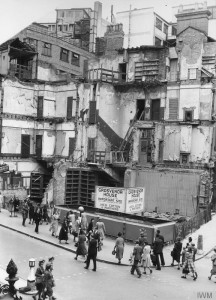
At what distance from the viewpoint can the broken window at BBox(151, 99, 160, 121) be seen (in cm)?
3830

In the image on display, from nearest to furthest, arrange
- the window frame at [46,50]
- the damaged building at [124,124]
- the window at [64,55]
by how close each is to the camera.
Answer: the damaged building at [124,124], the window frame at [46,50], the window at [64,55]

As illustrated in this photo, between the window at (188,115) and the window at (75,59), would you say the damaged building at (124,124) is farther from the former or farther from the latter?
the window at (75,59)

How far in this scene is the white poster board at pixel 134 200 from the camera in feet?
81.8

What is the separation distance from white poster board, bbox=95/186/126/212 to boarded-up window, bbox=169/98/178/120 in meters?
13.5

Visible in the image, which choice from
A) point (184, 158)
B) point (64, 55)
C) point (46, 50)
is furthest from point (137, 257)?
point (64, 55)

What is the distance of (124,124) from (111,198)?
621 inches

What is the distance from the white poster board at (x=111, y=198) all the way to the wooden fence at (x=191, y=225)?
365 centimetres

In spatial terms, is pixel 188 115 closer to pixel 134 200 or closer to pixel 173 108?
pixel 173 108

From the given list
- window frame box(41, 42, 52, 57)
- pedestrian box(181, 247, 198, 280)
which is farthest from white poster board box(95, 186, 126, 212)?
window frame box(41, 42, 52, 57)

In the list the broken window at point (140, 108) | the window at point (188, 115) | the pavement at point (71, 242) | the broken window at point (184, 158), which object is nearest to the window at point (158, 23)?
the broken window at point (140, 108)

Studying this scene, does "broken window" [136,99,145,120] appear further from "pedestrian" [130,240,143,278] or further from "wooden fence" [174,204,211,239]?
"pedestrian" [130,240,143,278]

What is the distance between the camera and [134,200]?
25469mm

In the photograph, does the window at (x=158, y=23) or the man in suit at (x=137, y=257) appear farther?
the window at (x=158, y=23)

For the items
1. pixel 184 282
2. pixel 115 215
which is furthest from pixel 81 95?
pixel 184 282
